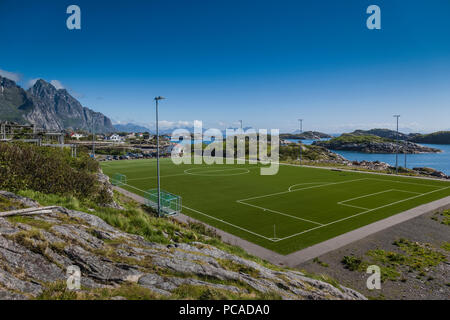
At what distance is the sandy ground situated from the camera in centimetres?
1176

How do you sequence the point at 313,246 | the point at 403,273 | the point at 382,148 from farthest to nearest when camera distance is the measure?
the point at 382,148
the point at 313,246
the point at 403,273

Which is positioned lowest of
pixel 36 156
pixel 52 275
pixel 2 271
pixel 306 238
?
pixel 306 238

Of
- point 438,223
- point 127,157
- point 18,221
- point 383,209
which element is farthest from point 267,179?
point 127,157

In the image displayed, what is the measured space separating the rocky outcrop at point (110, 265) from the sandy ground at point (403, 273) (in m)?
3.67

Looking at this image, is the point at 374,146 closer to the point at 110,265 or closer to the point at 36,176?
the point at 36,176

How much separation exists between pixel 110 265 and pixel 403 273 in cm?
1464

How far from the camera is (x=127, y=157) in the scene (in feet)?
251

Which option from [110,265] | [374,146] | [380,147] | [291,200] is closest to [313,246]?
[291,200]

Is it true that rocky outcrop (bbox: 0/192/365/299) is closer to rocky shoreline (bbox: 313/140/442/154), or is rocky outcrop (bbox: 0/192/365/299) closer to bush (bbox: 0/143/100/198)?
bush (bbox: 0/143/100/198)

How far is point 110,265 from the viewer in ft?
22.5

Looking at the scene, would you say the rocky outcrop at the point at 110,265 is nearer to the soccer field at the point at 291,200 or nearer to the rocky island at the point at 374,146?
the soccer field at the point at 291,200
